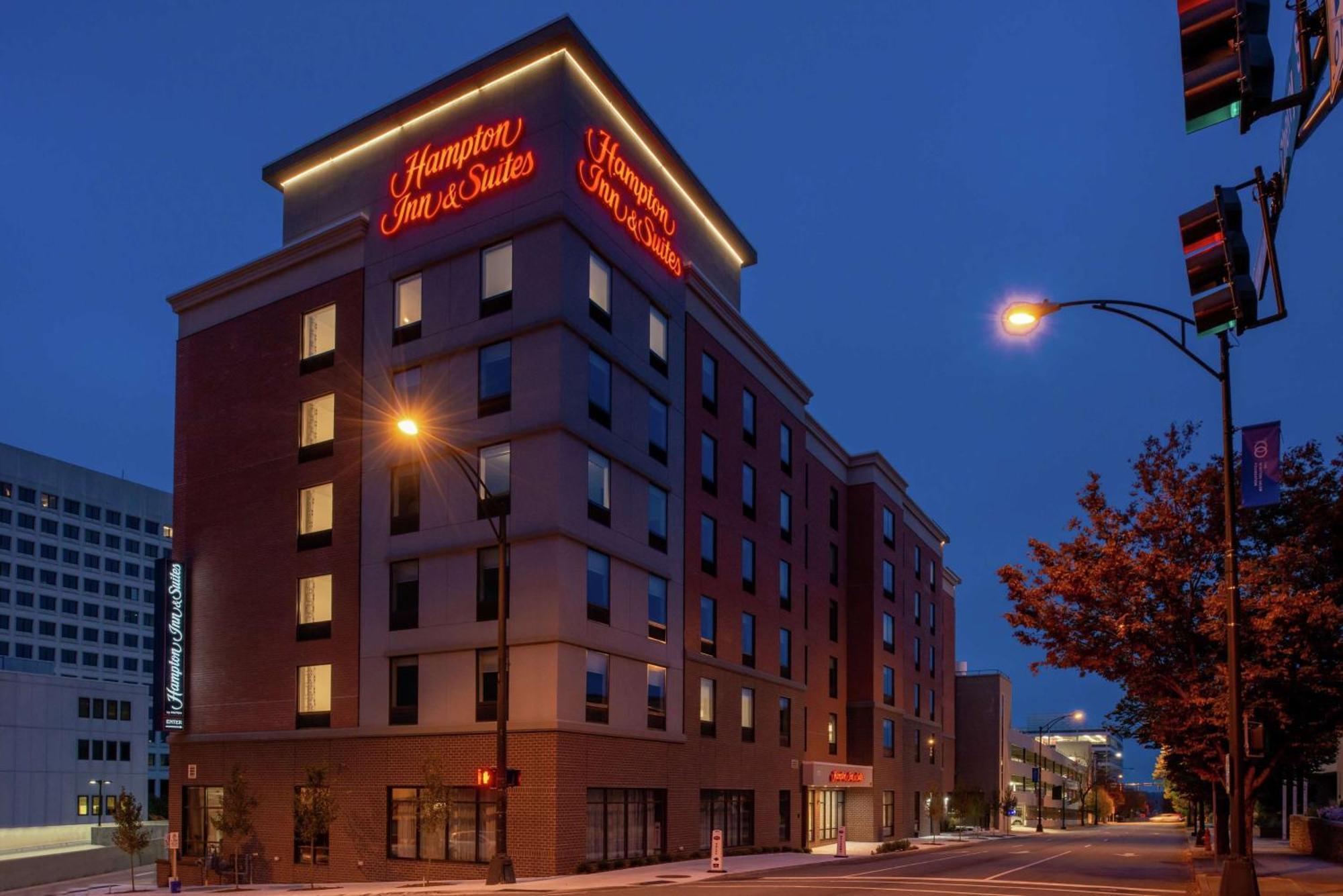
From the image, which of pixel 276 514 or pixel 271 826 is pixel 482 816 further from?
pixel 276 514

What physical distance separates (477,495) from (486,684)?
23.6ft

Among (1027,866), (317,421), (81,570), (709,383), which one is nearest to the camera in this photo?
(1027,866)

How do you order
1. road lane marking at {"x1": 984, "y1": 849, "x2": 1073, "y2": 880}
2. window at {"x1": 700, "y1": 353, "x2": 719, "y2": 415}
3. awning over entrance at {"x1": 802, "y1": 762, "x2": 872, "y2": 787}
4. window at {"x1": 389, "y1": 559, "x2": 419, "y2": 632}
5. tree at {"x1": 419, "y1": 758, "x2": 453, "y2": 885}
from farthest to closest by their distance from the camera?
awning over entrance at {"x1": 802, "y1": 762, "x2": 872, "y2": 787} → window at {"x1": 700, "y1": 353, "x2": 719, "y2": 415} → window at {"x1": 389, "y1": 559, "x2": 419, "y2": 632} → tree at {"x1": 419, "y1": 758, "x2": 453, "y2": 885} → road lane marking at {"x1": 984, "y1": 849, "x2": 1073, "y2": 880}

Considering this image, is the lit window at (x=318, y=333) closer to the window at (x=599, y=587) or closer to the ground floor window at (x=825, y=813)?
the window at (x=599, y=587)

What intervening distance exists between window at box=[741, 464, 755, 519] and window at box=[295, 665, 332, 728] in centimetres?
1929

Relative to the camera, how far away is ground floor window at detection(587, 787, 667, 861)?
120 ft

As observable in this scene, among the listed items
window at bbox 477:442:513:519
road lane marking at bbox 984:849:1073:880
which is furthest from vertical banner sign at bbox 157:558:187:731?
road lane marking at bbox 984:849:1073:880

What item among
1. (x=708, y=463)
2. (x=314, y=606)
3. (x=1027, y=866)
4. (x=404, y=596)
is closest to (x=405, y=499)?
(x=404, y=596)

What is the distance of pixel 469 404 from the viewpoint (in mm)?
38500

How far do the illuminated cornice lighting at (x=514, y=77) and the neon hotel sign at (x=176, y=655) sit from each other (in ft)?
54.4

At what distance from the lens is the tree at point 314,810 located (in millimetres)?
Result: 35969

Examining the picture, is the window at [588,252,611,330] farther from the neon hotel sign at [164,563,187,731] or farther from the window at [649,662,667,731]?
the neon hotel sign at [164,563,187,731]

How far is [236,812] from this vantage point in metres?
37.9

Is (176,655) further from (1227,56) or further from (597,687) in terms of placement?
(1227,56)
